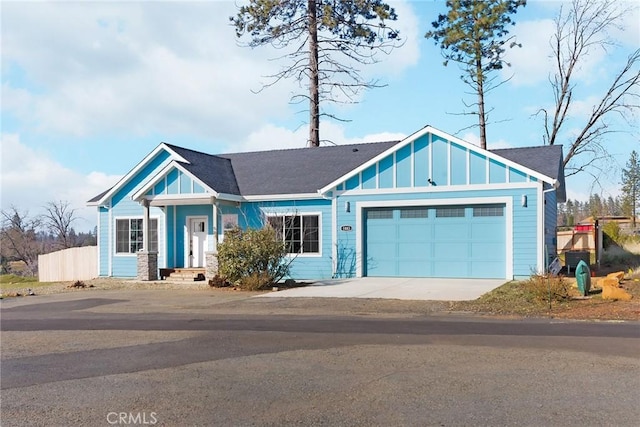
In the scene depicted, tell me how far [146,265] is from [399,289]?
997 cm

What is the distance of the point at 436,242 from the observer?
19.8m

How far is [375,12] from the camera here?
3152 centimetres

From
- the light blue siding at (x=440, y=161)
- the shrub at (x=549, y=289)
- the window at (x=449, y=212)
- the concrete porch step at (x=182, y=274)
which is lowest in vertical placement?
the concrete porch step at (x=182, y=274)

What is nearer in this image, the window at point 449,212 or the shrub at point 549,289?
the shrub at point 549,289

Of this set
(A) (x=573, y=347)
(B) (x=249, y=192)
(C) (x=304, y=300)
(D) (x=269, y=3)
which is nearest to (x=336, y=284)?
(C) (x=304, y=300)

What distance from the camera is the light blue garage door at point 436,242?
1898cm

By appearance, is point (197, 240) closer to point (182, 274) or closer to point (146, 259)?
point (182, 274)

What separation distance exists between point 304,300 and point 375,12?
21621 millimetres

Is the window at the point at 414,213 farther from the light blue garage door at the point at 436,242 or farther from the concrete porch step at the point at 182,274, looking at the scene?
the concrete porch step at the point at 182,274

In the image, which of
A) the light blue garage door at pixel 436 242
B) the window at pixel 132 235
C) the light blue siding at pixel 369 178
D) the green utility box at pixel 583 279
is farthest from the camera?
the window at pixel 132 235

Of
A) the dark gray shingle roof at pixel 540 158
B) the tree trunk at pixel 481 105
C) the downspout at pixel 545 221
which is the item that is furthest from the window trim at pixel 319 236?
the tree trunk at pixel 481 105

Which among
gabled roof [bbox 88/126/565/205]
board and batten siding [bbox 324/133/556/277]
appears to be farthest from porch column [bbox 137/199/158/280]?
board and batten siding [bbox 324/133/556/277]

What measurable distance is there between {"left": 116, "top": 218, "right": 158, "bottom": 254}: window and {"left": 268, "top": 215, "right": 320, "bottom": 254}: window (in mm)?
5008

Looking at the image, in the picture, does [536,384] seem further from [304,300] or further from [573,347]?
[304,300]
